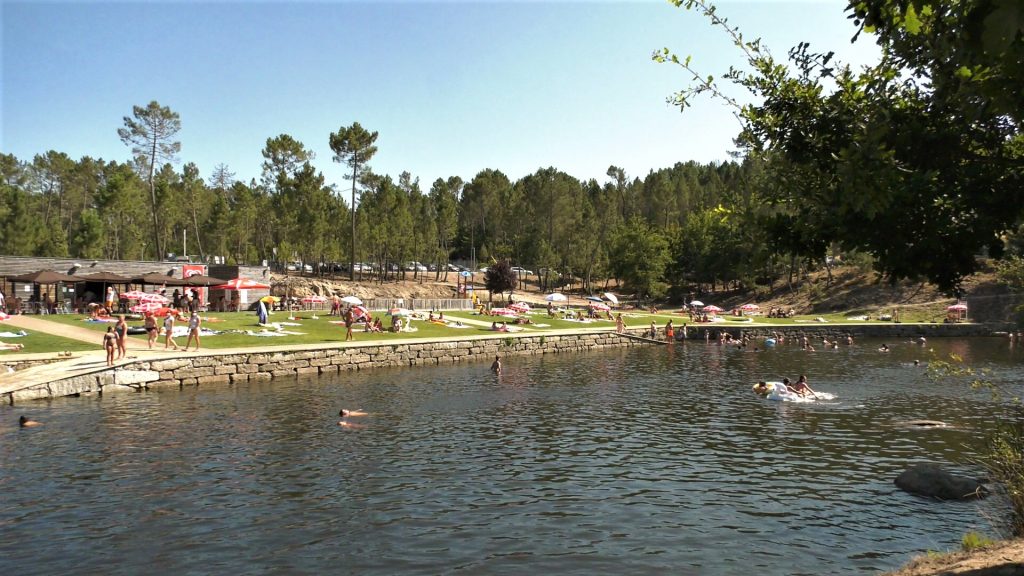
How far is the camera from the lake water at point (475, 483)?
11797 mm

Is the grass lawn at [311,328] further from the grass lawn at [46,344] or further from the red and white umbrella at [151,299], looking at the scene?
the red and white umbrella at [151,299]

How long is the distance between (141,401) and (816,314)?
246 feet

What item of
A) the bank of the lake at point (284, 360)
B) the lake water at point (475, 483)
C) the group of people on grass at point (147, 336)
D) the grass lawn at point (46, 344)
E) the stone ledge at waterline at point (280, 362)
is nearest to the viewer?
the lake water at point (475, 483)

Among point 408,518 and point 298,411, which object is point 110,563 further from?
point 298,411

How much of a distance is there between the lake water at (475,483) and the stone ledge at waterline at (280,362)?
130 centimetres

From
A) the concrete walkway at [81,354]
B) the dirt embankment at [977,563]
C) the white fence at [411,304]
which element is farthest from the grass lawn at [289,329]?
the dirt embankment at [977,563]

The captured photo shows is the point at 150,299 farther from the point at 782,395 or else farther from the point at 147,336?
the point at 782,395

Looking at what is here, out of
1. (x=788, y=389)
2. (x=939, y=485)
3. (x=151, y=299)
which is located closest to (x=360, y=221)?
(x=151, y=299)

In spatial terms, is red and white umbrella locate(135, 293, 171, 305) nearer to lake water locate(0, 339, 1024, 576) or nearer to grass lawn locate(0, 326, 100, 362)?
grass lawn locate(0, 326, 100, 362)

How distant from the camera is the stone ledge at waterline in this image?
87.7ft

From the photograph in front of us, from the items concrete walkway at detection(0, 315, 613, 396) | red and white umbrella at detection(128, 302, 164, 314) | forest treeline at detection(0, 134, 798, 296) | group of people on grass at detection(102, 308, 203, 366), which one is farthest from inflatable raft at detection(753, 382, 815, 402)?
forest treeline at detection(0, 134, 798, 296)

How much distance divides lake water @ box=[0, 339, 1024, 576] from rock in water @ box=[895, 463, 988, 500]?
1.25ft

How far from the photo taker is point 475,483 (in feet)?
52.6

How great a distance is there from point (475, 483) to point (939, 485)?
10493 mm
